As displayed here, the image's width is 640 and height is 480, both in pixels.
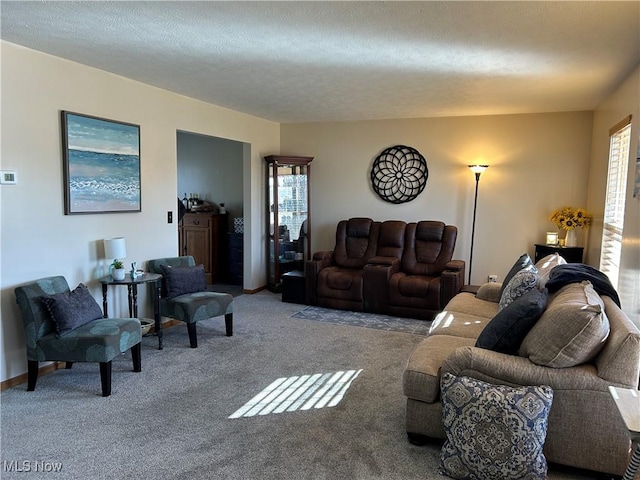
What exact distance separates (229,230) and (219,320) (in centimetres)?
231

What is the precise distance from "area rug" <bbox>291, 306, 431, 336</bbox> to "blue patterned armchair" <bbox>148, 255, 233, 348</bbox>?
1.11 meters

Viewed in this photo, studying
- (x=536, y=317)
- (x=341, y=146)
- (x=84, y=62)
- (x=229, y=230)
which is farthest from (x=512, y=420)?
(x=229, y=230)

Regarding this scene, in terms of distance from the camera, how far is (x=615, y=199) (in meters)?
4.07

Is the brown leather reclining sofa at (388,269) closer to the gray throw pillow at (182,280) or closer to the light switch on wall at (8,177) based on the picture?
the gray throw pillow at (182,280)

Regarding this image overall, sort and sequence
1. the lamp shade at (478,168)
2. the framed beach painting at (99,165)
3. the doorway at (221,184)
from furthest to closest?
the doorway at (221,184)
the lamp shade at (478,168)
the framed beach painting at (99,165)

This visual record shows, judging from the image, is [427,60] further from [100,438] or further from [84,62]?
[100,438]

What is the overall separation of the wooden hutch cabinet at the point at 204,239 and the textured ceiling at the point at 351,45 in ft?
7.63

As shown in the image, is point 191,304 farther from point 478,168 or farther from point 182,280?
point 478,168

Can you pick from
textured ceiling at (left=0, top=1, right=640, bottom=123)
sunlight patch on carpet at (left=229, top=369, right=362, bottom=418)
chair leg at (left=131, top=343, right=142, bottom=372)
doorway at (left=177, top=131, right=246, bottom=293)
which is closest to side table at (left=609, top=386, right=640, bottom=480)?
sunlight patch on carpet at (left=229, top=369, right=362, bottom=418)

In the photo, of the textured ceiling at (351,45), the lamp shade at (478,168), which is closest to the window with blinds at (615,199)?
the textured ceiling at (351,45)

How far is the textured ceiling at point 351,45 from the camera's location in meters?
2.43

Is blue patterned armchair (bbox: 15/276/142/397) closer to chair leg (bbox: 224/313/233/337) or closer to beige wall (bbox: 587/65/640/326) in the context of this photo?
chair leg (bbox: 224/313/233/337)

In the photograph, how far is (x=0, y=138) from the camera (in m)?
3.06
